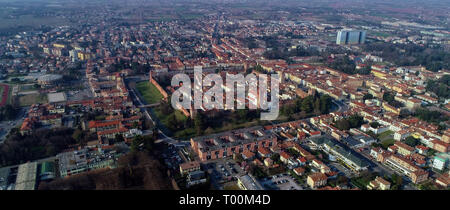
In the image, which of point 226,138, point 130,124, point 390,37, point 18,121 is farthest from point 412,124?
point 390,37

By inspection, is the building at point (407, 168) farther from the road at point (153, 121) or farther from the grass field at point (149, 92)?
the grass field at point (149, 92)

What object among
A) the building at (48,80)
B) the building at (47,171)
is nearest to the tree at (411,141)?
the building at (47,171)

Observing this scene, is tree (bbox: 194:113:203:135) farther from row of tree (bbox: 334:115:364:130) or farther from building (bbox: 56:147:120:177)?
row of tree (bbox: 334:115:364:130)

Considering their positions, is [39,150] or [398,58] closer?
[39,150]

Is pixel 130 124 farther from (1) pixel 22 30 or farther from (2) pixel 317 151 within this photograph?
(1) pixel 22 30

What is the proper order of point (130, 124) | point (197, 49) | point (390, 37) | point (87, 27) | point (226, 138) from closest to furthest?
point (226, 138), point (130, 124), point (197, 49), point (390, 37), point (87, 27)

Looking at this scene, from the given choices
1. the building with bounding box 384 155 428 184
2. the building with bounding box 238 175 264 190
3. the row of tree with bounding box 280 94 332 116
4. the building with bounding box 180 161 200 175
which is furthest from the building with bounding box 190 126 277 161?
the building with bounding box 384 155 428 184
